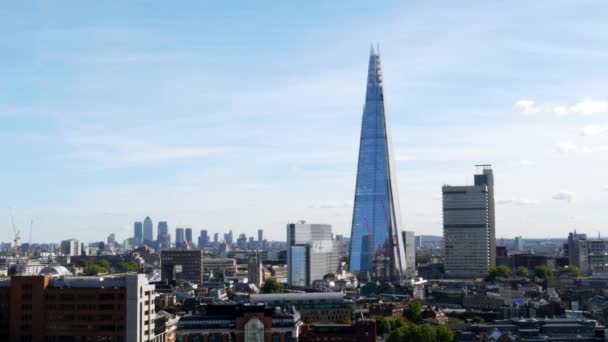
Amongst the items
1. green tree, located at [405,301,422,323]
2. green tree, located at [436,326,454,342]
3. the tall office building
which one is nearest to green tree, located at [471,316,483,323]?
green tree, located at [405,301,422,323]

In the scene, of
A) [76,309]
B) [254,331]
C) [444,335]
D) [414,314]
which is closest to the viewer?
[76,309]

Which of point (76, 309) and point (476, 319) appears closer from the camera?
point (76, 309)

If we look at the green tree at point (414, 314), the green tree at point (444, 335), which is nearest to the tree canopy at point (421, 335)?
the green tree at point (444, 335)

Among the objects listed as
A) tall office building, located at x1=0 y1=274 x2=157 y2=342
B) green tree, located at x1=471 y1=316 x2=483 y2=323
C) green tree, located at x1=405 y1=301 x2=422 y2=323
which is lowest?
green tree, located at x1=471 y1=316 x2=483 y2=323

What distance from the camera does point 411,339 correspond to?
123 meters

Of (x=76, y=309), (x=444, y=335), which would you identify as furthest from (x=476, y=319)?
(x=76, y=309)

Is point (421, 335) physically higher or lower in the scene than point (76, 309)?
lower

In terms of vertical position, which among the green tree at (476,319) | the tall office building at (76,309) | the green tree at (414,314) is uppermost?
the tall office building at (76,309)

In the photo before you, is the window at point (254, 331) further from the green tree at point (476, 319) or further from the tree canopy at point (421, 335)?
the green tree at point (476, 319)

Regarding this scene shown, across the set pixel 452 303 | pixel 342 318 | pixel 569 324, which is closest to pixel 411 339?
pixel 569 324

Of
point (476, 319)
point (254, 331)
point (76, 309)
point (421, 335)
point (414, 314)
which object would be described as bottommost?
point (476, 319)

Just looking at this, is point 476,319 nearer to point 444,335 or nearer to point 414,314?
point 414,314

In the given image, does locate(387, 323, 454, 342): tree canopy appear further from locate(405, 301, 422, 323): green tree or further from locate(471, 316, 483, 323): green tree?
locate(405, 301, 422, 323): green tree

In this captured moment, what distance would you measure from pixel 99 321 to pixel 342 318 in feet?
197
